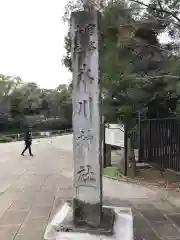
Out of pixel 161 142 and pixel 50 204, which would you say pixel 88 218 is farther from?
pixel 161 142

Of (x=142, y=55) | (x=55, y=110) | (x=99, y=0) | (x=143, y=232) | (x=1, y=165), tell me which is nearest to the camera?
(x=143, y=232)

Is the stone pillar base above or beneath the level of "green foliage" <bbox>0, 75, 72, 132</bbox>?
beneath

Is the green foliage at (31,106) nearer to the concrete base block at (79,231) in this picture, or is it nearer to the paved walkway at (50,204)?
the paved walkway at (50,204)

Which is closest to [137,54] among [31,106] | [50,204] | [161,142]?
[161,142]

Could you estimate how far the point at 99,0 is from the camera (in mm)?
6488

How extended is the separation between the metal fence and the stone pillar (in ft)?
16.2

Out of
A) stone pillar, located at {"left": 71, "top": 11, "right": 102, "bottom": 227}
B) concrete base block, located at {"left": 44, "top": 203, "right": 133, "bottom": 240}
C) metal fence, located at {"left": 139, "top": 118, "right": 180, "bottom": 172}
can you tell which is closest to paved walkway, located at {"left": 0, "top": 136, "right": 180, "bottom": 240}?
concrete base block, located at {"left": 44, "top": 203, "right": 133, "bottom": 240}

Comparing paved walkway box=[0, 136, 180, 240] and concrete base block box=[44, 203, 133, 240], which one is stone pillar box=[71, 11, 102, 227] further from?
paved walkway box=[0, 136, 180, 240]

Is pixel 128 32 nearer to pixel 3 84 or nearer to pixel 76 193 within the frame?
pixel 76 193

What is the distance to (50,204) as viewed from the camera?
639 centimetres

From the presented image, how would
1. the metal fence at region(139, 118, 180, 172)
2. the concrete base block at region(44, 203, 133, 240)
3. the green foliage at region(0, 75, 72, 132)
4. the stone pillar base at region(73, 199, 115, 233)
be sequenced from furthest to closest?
the green foliage at region(0, 75, 72, 132)
the metal fence at region(139, 118, 180, 172)
the stone pillar base at region(73, 199, 115, 233)
the concrete base block at region(44, 203, 133, 240)

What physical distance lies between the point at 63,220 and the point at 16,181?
5034 mm

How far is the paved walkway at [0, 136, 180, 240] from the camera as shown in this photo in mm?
4910

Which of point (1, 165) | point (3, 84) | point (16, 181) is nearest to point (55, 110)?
point (3, 84)
